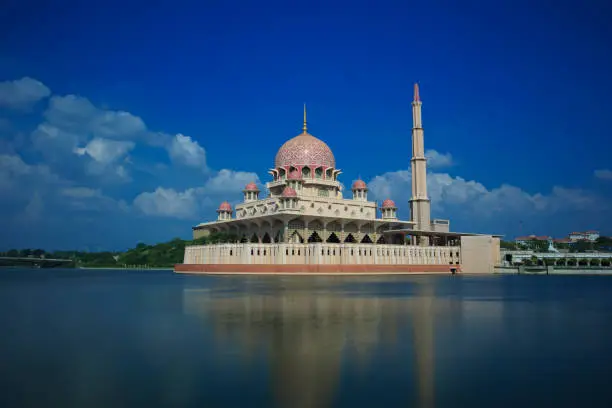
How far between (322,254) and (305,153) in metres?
13.6

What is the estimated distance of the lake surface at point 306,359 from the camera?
579 cm

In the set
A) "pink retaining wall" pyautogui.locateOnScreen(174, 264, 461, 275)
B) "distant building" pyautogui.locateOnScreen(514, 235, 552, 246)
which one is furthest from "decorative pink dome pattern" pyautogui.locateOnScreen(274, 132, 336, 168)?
"distant building" pyautogui.locateOnScreen(514, 235, 552, 246)

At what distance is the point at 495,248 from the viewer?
5388cm

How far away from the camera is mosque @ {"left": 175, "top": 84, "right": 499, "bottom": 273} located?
44625 millimetres

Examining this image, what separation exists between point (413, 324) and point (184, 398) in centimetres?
650

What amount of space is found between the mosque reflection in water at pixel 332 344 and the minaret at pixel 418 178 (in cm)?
4046

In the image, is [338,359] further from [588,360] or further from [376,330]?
[588,360]

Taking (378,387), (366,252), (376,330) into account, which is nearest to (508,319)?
(376,330)

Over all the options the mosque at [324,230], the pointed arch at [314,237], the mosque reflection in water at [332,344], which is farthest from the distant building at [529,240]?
the mosque reflection in water at [332,344]

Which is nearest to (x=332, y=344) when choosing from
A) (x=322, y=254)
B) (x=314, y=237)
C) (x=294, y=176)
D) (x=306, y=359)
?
(x=306, y=359)

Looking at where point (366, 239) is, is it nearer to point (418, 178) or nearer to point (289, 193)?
point (418, 178)

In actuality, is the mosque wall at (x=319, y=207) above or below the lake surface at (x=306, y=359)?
above

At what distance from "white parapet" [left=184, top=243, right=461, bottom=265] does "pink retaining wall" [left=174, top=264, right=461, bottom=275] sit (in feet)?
2.84

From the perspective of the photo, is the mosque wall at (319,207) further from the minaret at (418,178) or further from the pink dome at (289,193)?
the minaret at (418,178)
